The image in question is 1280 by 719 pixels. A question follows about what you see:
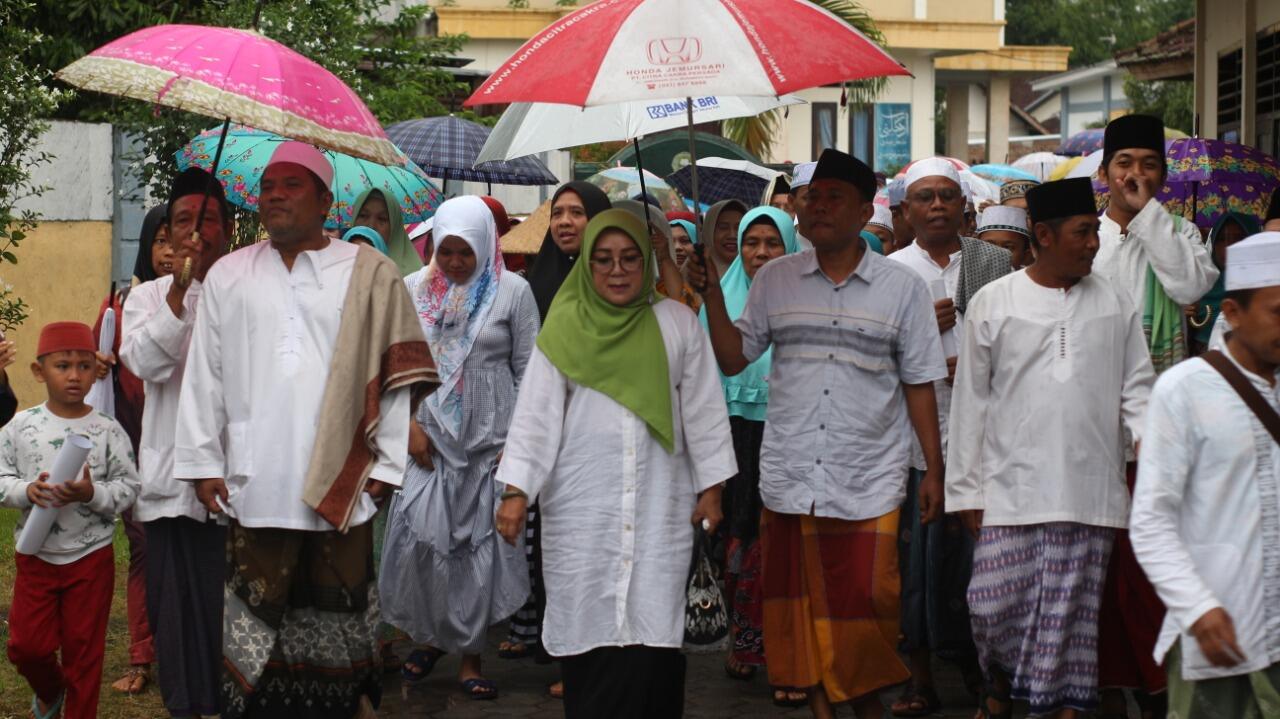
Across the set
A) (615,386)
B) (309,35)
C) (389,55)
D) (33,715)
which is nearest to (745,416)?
(615,386)

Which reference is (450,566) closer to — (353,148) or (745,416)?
(745,416)

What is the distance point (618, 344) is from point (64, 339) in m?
2.15

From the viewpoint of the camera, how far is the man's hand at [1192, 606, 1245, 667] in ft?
13.3

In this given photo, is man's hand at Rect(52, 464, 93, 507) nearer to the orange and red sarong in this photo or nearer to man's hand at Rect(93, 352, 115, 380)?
man's hand at Rect(93, 352, 115, 380)

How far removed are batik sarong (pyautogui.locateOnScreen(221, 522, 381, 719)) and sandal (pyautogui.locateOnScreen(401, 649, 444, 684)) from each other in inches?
67.5

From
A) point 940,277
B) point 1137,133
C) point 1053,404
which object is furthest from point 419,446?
point 1137,133

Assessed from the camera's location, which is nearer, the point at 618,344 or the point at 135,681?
the point at 618,344

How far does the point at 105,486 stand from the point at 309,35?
23.4 ft

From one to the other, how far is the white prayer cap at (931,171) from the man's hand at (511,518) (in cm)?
275

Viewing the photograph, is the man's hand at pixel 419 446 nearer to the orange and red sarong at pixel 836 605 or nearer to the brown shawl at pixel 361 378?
the brown shawl at pixel 361 378

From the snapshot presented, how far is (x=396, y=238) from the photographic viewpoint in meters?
9.06

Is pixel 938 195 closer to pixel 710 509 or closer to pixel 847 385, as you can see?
pixel 847 385

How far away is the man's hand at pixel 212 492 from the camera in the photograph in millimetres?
5500

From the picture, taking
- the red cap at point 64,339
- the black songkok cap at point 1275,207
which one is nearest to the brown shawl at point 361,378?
the red cap at point 64,339
